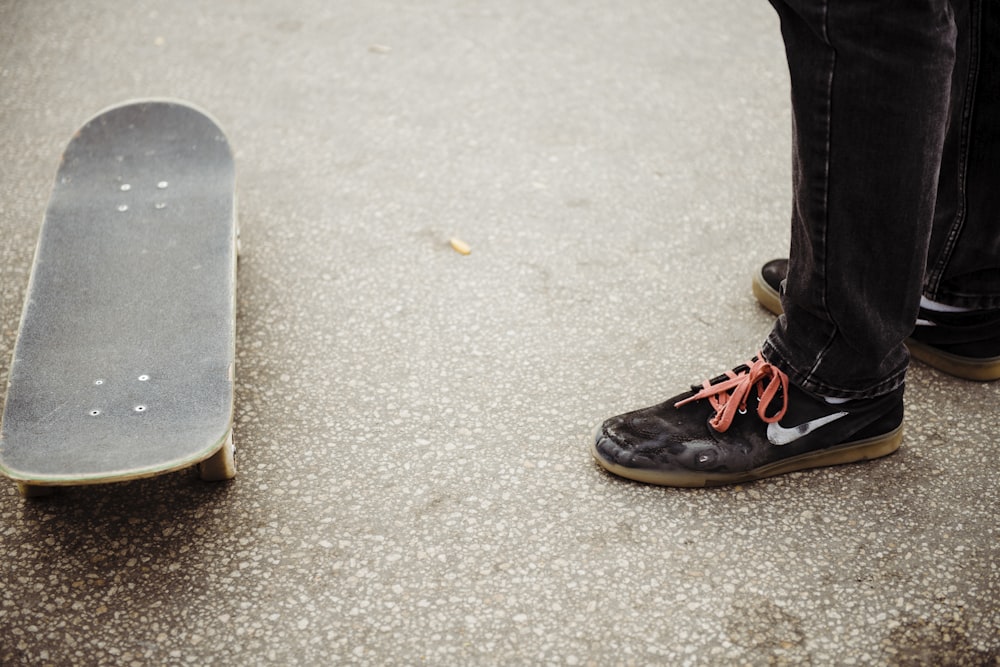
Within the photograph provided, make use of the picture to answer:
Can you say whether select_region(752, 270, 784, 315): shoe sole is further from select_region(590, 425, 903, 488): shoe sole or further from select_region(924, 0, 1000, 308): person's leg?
select_region(590, 425, 903, 488): shoe sole

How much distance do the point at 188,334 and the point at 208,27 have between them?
6.47 feet

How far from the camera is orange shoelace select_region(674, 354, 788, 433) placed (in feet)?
4.86

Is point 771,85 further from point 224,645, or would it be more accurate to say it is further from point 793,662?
point 224,645

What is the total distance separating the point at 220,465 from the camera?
4.94 feet

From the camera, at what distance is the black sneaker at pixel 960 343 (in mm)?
1683

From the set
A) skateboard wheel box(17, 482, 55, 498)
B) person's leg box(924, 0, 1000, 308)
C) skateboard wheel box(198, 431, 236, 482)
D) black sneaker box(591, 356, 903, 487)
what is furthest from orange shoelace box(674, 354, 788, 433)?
skateboard wheel box(17, 482, 55, 498)

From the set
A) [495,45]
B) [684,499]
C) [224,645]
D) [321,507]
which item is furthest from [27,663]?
[495,45]

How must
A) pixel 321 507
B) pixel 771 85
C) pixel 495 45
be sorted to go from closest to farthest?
pixel 321 507 < pixel 771 85 < pixel 495 45

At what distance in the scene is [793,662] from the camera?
1248mm

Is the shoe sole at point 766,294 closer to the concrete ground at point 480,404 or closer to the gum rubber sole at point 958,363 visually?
the concrete ground at point 480,404

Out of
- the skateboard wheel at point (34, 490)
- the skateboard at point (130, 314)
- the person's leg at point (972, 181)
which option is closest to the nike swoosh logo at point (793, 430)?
the person's leg at point (972, 181)

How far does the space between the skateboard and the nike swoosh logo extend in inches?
34.3

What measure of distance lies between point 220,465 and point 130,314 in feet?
1.15

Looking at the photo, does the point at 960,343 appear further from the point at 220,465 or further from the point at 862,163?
the point at 220,465
